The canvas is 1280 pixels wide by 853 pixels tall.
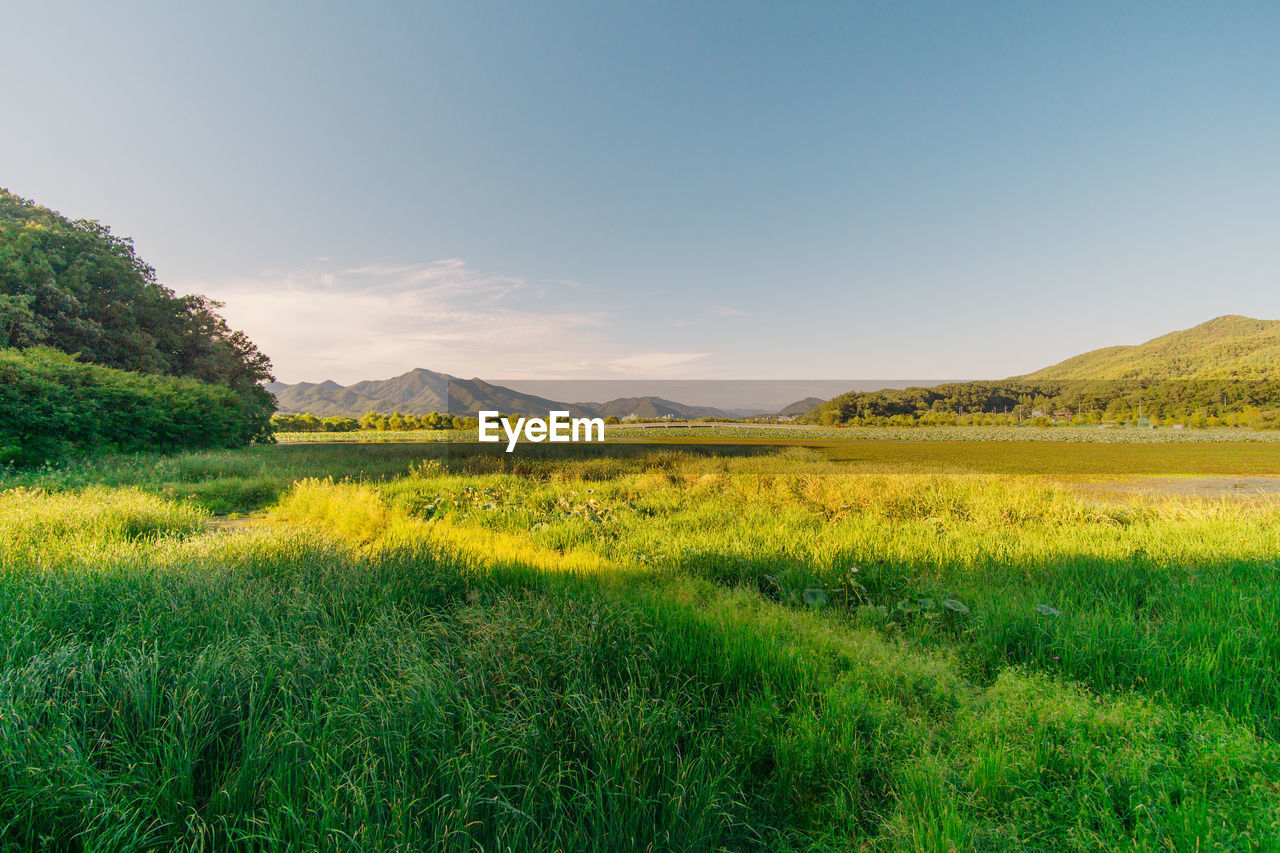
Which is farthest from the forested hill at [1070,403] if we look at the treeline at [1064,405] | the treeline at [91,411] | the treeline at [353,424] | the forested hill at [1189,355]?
the treeline at [353,424]

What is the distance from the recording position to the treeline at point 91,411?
12.2 m

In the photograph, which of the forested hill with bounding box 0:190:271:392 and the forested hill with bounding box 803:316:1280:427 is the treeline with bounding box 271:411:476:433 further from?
the forested hill with bounding box 803:316:1280:427

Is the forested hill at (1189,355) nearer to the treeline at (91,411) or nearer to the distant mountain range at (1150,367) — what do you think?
the distant mountain range at (1150,367)

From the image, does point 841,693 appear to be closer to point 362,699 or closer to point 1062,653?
point 1062,653

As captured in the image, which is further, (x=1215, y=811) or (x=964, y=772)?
(x=964, y=772)

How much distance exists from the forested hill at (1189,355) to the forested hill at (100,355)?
7724 centimetres

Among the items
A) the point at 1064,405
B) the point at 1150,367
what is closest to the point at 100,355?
the point at 1064,405

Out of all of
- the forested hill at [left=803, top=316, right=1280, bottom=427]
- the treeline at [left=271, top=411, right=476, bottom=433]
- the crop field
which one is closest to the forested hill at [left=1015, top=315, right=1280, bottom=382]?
the forested hill at [left=803, top=316, right=1280, bottom=427]

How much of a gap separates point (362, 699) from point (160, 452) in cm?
2423

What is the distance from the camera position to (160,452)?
1828 centimetres

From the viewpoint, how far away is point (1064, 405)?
99.5ft

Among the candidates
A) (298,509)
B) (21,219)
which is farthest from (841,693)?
(21,219)

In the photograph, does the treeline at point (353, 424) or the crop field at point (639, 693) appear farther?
the treeline at point (353, 424)

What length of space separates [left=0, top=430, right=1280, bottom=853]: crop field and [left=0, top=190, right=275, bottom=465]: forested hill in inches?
468
